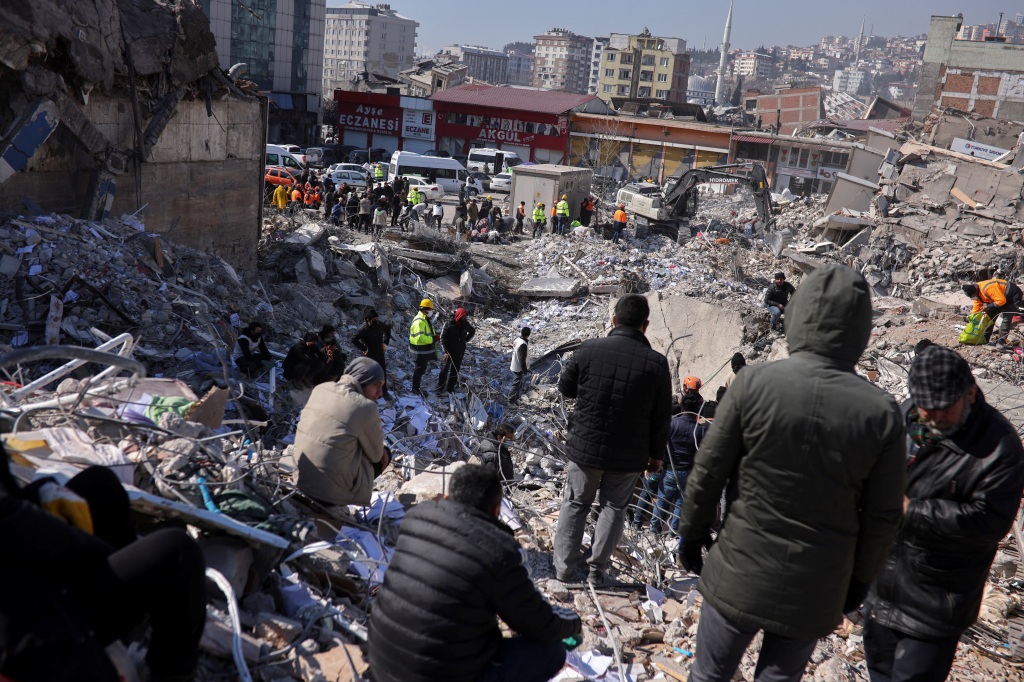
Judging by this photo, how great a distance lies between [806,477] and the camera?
2.19 meters

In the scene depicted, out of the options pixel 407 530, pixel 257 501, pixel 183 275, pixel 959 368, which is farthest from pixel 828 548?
pixel 183 275

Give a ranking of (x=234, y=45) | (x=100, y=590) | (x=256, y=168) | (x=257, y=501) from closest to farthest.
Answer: (x=100, y=590), (x=257, y=501), (x=256, y=168), (x=234, y=45)

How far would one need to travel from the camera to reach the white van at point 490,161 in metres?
36.0

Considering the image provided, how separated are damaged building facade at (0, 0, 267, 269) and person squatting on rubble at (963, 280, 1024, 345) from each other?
448 inches

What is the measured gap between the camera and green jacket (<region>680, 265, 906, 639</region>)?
2.15 meters

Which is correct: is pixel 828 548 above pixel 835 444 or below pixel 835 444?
below

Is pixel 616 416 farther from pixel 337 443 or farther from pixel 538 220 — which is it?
pixel 538 220

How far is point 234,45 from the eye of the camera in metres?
41.8

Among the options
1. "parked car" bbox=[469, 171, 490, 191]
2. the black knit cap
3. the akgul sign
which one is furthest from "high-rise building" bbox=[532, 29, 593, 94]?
the black knit cap

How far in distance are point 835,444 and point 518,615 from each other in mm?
1100

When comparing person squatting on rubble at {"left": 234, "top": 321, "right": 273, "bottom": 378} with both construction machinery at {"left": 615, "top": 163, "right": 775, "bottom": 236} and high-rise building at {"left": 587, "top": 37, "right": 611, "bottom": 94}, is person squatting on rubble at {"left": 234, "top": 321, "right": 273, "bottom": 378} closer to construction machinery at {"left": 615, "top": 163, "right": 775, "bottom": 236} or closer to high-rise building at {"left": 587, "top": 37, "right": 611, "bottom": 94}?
construction machinery at {"left": 615, "top": 163, "right": 775, "bottom": 236}

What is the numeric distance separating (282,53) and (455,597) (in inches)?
1840

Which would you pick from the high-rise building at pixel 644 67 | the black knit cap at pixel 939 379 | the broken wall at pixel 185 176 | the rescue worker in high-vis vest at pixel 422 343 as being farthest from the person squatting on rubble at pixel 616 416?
the high-rise building at pixel 644 67

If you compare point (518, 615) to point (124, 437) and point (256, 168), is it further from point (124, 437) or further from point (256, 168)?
point (256, 168)
